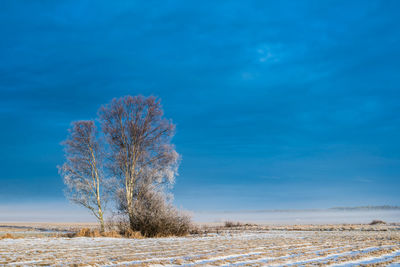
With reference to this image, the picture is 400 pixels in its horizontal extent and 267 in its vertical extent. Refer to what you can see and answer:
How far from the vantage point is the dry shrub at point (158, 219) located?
855 inches

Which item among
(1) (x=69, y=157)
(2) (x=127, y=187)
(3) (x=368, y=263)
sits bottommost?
(3) (x=368, y=263)

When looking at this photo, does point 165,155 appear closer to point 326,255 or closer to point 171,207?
point 171,207

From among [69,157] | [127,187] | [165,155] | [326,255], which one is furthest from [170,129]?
[326,255]

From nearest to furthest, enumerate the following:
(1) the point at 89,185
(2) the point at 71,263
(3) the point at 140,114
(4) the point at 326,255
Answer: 1. (2) the point at 71,263
2. (4) the point at 326,255
3. (1) the point at 89,185
4. (3) the point at 140,114

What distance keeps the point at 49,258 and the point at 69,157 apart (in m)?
16.6

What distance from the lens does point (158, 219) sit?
21.8 meters

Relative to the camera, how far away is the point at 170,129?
27.3 meters

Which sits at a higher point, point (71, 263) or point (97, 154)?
point (97, 154)

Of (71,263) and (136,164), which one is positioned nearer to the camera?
(71,263)

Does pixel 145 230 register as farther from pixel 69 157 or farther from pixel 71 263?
pixel 71 263

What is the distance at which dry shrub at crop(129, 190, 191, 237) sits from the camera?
2172 cm

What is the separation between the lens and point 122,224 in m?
23.0

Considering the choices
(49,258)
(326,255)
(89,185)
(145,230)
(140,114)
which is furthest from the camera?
(140,114)

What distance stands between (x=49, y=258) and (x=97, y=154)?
1668cm
